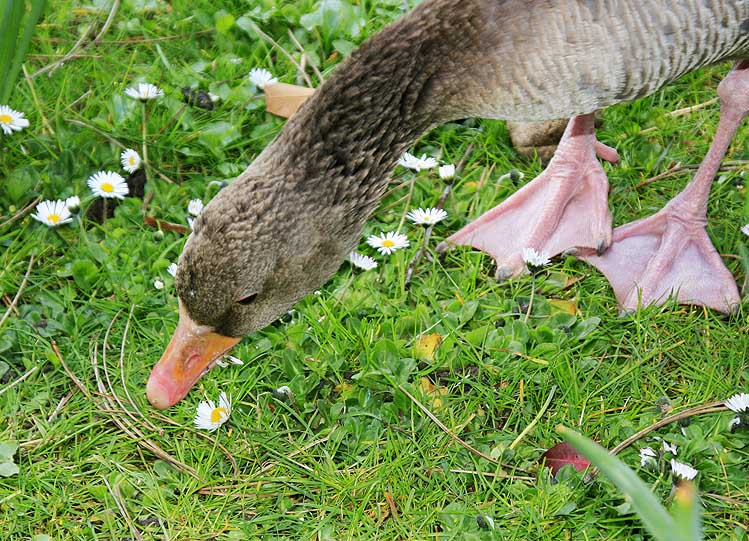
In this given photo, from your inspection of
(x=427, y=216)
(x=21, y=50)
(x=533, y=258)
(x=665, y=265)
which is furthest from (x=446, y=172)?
(x=21, y=50)

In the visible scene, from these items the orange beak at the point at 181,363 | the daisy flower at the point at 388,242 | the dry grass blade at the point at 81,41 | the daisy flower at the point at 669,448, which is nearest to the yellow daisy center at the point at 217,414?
the orange beak at the point at 181,363

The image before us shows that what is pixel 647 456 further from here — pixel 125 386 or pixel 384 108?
pixel 125 386

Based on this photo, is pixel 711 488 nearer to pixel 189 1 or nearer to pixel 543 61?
pixel 543 61

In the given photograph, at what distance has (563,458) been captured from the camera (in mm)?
3277

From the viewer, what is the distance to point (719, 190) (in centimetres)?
437

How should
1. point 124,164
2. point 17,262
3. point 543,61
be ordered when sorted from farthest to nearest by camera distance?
1. point 124,164
2. point 17,262
3. point 543,61

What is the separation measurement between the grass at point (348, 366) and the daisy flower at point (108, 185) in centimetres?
9

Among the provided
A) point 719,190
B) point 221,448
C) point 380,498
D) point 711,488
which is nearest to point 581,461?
point 711,488

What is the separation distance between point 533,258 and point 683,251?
71 centimetres

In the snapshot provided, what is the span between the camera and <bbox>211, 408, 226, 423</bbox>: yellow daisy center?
3.46 m

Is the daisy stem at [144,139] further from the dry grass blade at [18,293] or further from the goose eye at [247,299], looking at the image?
the goose eye at [247,299]

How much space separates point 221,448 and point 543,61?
1.85 m

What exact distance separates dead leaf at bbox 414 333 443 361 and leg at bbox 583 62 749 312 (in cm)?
84

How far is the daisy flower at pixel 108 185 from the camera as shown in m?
4.22
